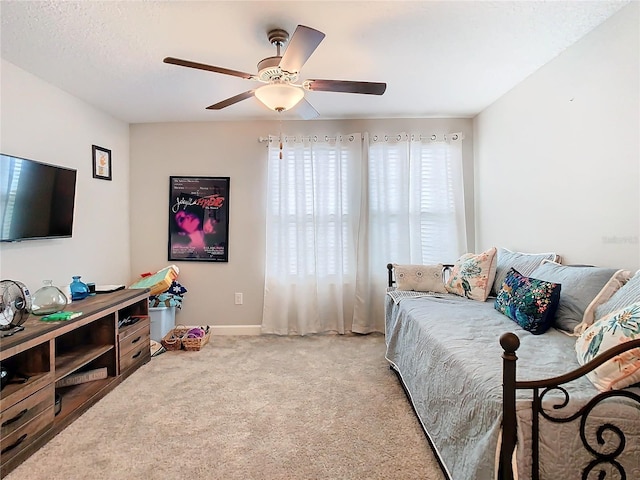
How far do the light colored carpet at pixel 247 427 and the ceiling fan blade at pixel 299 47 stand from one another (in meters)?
2.01

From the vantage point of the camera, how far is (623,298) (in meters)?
1.65

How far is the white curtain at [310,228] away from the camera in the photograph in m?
3.84

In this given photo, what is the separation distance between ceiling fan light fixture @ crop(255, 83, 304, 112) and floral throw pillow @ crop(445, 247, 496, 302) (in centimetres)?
187

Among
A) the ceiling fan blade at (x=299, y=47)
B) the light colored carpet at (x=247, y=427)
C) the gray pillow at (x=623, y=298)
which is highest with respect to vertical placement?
the ceiling fan blade at (x=299, y=47)

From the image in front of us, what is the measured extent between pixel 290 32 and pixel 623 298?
7.34 feet

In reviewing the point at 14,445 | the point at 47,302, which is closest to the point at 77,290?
the point at 47,302

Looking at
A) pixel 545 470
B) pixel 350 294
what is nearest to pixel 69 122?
pixel 350 294

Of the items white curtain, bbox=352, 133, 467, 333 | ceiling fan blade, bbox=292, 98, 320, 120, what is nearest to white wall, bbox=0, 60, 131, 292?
ceiling fan blade, bbox=292, 98, 320, 120

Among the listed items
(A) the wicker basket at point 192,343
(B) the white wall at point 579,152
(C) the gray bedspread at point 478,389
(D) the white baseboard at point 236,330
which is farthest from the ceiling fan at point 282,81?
(D) the white baseboard at point 236,330

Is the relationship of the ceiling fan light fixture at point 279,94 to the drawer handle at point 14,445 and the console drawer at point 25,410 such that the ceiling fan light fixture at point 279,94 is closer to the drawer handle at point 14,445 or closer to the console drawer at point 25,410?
the console drawer at point 25,410

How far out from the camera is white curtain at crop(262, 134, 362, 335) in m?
3.84

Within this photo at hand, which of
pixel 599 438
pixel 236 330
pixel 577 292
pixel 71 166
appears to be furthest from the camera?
pixel 236 330

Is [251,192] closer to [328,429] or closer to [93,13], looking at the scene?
[93,13]

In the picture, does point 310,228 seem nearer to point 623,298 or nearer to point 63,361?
point 63,361
